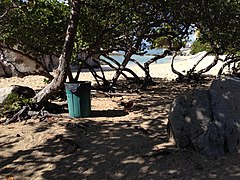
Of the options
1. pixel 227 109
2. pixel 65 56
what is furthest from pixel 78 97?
pixel 227 109

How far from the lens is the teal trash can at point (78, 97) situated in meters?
6.22

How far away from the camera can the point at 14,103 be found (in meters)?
6.57

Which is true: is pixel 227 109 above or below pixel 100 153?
above

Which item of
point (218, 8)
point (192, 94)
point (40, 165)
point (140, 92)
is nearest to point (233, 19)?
point (218, 8)

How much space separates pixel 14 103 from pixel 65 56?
→ 153cm

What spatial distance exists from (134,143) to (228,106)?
4.99 ft

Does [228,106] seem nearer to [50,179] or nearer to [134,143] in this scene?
[134,143]

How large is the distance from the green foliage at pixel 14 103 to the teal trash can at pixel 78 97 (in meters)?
0.92

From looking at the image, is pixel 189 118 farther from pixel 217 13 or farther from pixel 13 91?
pixel 13 91

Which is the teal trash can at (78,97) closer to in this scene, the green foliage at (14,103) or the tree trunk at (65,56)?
the tree trunk at (65,56)

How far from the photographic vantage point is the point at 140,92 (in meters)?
10.1

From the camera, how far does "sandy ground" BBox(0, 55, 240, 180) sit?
3793mm

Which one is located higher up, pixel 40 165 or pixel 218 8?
pixel 218 8

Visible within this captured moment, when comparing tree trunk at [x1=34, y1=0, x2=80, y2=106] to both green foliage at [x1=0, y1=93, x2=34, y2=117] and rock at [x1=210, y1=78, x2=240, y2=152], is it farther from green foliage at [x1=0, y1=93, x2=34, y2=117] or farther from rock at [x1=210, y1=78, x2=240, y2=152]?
rock at [x1=210, y1=78, x2=240, y2=152]
